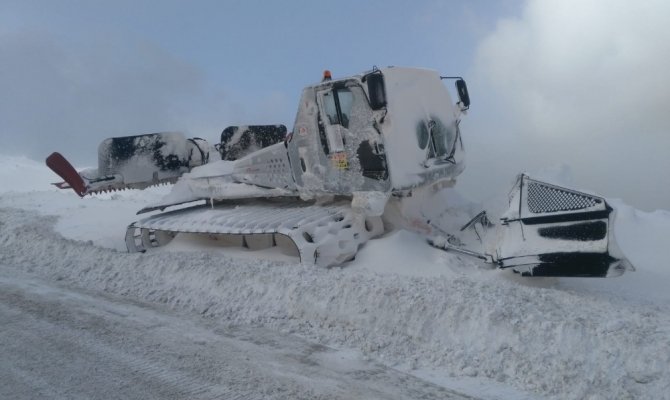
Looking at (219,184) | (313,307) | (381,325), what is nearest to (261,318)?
(313,307)

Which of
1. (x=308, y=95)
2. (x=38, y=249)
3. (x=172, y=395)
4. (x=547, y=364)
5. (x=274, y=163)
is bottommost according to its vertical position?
(x=547, y=364)

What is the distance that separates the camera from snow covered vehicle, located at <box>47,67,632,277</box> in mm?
5277

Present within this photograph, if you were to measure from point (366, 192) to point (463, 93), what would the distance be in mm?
2653

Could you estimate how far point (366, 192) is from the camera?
6.91 meters

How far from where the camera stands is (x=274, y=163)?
7789 millimetres

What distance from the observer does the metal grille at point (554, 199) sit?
5188mm

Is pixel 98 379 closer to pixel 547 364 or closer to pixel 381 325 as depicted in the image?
pixel 381 325

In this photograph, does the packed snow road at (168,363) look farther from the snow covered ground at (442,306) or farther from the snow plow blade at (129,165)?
the snow plow blade at (129,165)

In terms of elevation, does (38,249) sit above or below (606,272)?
above

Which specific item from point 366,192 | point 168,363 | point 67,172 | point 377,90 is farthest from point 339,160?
point 67,172

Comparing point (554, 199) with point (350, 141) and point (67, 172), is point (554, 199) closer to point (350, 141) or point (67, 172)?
point (350, 141)

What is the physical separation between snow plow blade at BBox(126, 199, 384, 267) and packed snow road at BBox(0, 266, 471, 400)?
1597 millimetres

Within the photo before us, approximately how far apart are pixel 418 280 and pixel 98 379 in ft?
9.12

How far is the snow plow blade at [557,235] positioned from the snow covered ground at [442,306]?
0.81 feet
